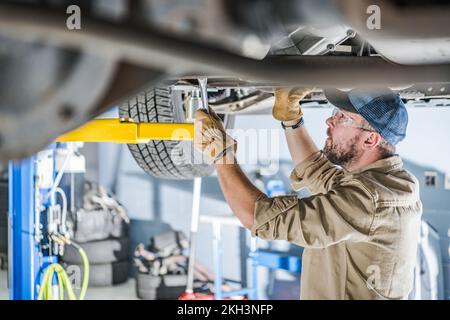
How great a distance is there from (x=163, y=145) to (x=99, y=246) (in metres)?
2.46

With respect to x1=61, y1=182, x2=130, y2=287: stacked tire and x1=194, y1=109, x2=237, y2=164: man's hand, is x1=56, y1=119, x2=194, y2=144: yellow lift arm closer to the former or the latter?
x1=194, y1=109, x2=237, y2=164: man's hand

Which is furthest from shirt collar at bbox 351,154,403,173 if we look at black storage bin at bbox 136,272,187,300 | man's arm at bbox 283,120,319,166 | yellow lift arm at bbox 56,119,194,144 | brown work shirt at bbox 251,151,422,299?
black storage bin at bbox 136,272,187,300

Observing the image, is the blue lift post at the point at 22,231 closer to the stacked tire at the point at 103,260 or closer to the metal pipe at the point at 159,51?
the stacked tire at the point at 103,260

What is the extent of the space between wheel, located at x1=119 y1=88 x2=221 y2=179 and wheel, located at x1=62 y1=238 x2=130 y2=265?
2172mm

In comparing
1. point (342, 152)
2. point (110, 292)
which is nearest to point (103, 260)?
point (110, 292)

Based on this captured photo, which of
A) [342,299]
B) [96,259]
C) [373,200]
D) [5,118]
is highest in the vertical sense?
[5,118]

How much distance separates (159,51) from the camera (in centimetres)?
42

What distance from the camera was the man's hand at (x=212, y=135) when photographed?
141 cm

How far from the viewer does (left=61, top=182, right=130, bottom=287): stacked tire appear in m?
4.35

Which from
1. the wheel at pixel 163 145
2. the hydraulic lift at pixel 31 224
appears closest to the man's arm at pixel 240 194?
the wheel at pixel 163 145
